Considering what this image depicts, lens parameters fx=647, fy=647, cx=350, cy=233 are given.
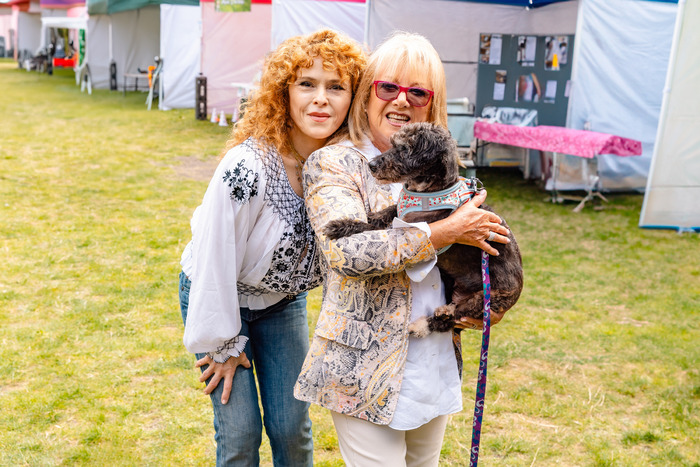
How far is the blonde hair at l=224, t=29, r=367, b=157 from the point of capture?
222 centimetres

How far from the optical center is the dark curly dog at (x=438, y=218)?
1.93 metres

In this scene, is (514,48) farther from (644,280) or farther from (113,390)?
(113,390)

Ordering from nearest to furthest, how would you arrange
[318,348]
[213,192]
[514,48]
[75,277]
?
[318,348]
[213,192]
[75,277]
[514,48]

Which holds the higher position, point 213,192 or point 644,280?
point 213,192

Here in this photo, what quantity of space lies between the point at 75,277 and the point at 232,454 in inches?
159

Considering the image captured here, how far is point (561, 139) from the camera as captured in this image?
938 cm

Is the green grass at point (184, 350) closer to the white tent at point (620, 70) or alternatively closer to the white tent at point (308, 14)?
the white tent at point (620, 70)

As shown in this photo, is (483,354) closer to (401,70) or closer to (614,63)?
(401,70)

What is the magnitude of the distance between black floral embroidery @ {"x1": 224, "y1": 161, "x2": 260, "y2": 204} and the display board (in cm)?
922

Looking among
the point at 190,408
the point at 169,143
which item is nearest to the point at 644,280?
the point at 190,408

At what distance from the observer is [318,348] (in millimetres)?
2027

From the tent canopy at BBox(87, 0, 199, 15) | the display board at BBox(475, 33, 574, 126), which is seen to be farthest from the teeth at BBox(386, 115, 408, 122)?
the tent canopy at BBox(87, 0, 199, 15)

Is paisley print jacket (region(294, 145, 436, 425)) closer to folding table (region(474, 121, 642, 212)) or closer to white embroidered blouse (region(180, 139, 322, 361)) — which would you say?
white embroidered blouse (region(180, 139, 322, 361))

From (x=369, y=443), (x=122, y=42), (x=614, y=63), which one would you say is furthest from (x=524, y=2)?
(x=122, y=42)
